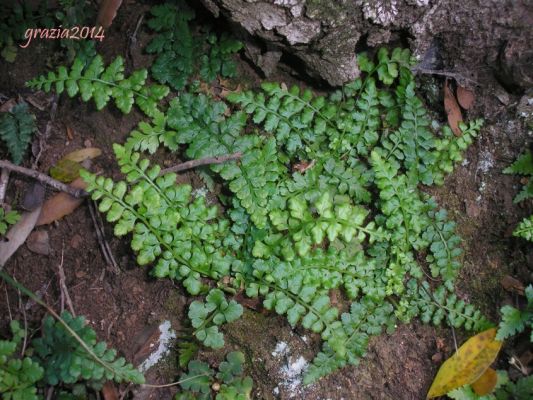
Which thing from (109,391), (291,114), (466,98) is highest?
(466,98)

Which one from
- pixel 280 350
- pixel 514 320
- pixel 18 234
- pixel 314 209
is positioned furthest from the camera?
pixel 18 234

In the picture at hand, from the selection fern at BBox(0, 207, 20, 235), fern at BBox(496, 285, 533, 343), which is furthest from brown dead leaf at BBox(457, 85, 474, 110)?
fern at BBox(0, 207, 20, 235)

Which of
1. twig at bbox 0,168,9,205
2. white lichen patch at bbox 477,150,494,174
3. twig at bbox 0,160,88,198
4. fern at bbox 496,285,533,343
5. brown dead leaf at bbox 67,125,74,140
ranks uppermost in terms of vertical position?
white lichen patch at bbox 477,150,494,174

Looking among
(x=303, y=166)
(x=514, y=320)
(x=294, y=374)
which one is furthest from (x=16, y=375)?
(x=514, y=320)

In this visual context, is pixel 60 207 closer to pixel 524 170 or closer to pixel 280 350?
pixel 280 350

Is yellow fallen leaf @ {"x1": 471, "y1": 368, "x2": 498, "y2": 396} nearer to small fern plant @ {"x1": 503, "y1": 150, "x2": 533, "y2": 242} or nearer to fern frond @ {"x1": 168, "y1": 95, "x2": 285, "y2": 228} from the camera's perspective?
small fern plant @ {"x1": 503, "y1": 150, "x2": 533, "y2": 242}

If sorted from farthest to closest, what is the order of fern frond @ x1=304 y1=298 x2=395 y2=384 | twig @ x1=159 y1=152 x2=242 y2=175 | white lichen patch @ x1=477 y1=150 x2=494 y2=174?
1. white lichen patch @ x1=477 y1=150 x2=494 y2=174
2. twig @ x1=159 y1=152 x2=242 y2=175
3. fern frond @ x1=304 y1=298 x2=395 y2=384

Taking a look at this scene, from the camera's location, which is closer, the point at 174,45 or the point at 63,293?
the point at 63,293

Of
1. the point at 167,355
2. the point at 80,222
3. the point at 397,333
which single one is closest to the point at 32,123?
the point at 80,222
